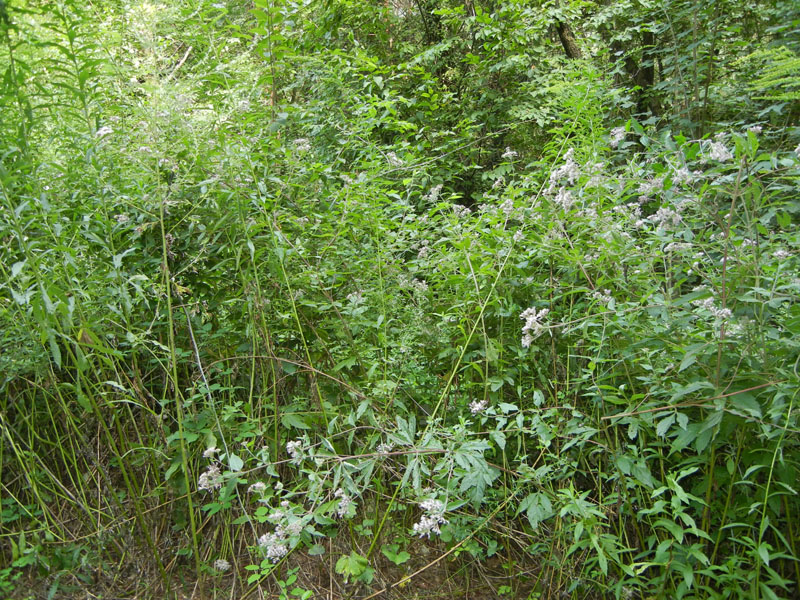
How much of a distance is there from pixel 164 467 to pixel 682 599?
2.06 meters

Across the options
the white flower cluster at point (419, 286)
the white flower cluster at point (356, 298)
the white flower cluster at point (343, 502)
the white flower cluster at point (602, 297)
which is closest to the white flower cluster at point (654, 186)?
the white flower cluster at point (602, 297)

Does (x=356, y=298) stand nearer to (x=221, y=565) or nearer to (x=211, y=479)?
(x=211, y=479)

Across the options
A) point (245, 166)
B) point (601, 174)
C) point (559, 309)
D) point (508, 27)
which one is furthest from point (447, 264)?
point (508, 27)

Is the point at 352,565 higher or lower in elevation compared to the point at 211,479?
lower

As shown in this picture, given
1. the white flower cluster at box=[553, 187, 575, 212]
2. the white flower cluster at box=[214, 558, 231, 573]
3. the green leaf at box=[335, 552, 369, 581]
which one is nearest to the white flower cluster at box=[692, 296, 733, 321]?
the white flower cluster at box=[553, 187, 575, 212]

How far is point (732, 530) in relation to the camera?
6.42 feet

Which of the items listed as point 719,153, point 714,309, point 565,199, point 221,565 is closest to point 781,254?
point 714,309

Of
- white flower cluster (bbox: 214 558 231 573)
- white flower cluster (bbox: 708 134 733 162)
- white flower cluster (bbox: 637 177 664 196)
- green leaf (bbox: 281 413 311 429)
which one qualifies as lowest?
white flower cluster (bbox: 214 558 231 573)

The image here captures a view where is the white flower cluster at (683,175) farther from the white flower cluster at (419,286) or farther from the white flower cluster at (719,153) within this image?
the white flower cluster at (419,286)

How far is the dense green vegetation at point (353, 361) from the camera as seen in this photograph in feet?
6.31

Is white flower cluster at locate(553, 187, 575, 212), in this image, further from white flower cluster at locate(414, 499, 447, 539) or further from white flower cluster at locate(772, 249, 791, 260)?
white flower cluster at locate(414, 499, 447, 539)

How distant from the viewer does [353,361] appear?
7.93ft

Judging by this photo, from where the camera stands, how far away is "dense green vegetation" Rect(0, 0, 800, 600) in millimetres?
1923

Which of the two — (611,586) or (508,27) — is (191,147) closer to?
(611,586)
